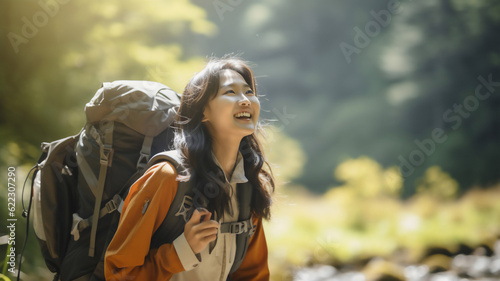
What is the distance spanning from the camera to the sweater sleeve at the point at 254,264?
1439mm

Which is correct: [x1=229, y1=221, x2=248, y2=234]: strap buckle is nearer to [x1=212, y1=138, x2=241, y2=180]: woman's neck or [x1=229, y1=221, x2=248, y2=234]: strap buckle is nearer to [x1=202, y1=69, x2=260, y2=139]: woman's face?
[x1=212, y1=138, x2=241, y2=180]: woman's neck

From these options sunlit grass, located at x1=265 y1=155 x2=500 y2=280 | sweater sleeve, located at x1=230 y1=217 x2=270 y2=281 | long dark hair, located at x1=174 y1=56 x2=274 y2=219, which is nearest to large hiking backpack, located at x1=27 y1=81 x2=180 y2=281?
long dark hair, located at x1=174 y1=56 x2=274 y2=219

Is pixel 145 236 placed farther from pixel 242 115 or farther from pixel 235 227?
pixel 242 115

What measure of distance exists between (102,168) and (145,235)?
1.20ft

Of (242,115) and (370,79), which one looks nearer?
(242,115)

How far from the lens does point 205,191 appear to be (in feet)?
4.08

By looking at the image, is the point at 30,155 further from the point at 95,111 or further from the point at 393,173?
the point at 393,173

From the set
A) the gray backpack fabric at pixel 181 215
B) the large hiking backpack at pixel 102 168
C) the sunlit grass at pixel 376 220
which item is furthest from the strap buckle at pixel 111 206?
the sunlit grass at pixel 376 220

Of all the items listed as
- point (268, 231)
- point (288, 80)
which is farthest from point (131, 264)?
point (288, 80)

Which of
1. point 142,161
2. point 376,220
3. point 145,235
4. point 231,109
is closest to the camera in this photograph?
point 145,235

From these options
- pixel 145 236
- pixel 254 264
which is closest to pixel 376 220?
pixel 254 264

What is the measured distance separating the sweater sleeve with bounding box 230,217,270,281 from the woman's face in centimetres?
32

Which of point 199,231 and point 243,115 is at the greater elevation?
point 243,115

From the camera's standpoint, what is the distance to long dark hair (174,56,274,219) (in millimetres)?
1249
